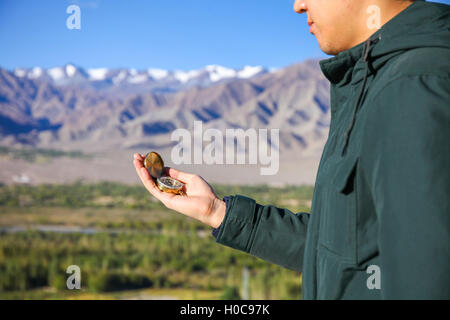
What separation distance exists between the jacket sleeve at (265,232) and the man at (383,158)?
332 millimetres

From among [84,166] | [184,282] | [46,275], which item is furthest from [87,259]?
[84,166]

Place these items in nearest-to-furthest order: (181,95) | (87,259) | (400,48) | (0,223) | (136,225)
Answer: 1. (400,48)
2. (87,259)
3. (136,225)
4. (0,223)
5. (181,95)

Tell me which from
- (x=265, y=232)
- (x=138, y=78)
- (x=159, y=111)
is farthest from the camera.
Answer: (x=138, y=78)

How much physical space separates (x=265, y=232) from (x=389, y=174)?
683 mm

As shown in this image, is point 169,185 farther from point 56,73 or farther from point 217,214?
point 56,73

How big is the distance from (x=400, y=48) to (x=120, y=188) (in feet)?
150

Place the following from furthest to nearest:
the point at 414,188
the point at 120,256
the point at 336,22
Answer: the point at 120,256 → the point at 336,22 → the point at 414,188

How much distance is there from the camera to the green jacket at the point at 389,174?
2.33ft

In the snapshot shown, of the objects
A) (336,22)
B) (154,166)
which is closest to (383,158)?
(336,22)

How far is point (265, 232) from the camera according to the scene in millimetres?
1389

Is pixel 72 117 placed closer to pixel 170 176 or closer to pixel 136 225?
pixel 136 225

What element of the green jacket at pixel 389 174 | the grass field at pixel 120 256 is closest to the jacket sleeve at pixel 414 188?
the green jacket at pixel 389 174

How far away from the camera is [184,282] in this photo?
14250mm

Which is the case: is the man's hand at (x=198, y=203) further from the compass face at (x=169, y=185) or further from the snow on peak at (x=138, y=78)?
the snow on peak at (x=138, y=78)
